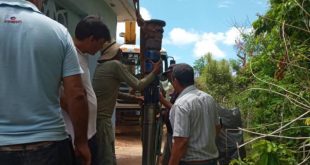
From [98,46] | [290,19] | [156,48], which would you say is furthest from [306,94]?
[98,46]

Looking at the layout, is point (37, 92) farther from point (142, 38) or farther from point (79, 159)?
point (142, 38)

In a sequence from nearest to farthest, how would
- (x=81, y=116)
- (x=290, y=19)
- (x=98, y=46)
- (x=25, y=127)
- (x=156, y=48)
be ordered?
(x=25, y=127)
(x=81, y=116)
(x=98, y=46)
(x=156, y=48)
(x=290, y=19)

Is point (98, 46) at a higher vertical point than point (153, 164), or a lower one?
higher

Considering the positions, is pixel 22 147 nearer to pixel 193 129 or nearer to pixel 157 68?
pixel 193 129

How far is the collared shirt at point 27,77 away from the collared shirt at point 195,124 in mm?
1493

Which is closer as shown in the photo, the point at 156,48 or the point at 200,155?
the point at 200,155

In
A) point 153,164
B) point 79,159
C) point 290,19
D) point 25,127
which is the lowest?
point 153,164

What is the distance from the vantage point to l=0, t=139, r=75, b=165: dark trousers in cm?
231

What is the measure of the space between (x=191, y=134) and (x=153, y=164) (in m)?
1.01

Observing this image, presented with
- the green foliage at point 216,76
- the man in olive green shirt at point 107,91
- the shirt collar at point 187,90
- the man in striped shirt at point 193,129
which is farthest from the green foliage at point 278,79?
the green foliage at point 216,76

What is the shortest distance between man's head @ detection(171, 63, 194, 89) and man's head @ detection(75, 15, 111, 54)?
900 mm

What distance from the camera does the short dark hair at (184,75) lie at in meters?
4.00

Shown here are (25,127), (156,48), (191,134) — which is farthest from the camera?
(156,48)

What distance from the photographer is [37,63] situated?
2.38 meters
